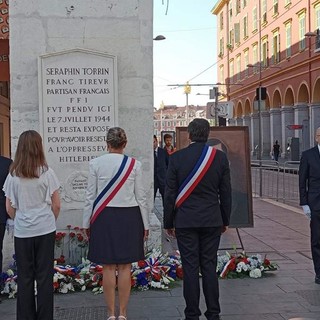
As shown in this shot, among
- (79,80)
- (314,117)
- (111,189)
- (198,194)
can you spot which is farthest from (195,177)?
(314,117)

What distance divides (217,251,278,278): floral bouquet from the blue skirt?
2.33 m

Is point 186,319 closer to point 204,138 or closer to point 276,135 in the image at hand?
point 204,138

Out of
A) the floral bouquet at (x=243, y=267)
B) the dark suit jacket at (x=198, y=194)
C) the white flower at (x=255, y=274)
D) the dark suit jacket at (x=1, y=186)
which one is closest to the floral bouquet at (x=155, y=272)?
the floral bouquet at (x=243, y=267)

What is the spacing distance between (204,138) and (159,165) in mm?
6511

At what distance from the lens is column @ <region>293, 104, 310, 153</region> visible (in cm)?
4334

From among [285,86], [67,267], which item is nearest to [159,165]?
[67,267]

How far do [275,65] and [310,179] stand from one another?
44.3 m

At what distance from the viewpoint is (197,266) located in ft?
18.4

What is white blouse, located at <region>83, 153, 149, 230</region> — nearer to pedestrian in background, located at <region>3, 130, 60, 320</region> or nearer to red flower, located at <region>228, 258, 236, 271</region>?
pedestrian in background, located at <region>3, 130, 60, 320</region>

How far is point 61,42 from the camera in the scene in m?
7.99

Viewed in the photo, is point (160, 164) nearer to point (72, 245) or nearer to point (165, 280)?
point (72, 245)

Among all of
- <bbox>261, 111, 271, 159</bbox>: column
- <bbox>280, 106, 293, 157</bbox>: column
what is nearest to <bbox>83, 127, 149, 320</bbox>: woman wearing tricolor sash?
<bbox>280, 106, 293, 157</bbox>: column

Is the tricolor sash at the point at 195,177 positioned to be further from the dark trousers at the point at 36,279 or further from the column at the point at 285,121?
the column at the point at 285,121

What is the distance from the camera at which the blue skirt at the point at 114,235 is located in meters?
5.46
